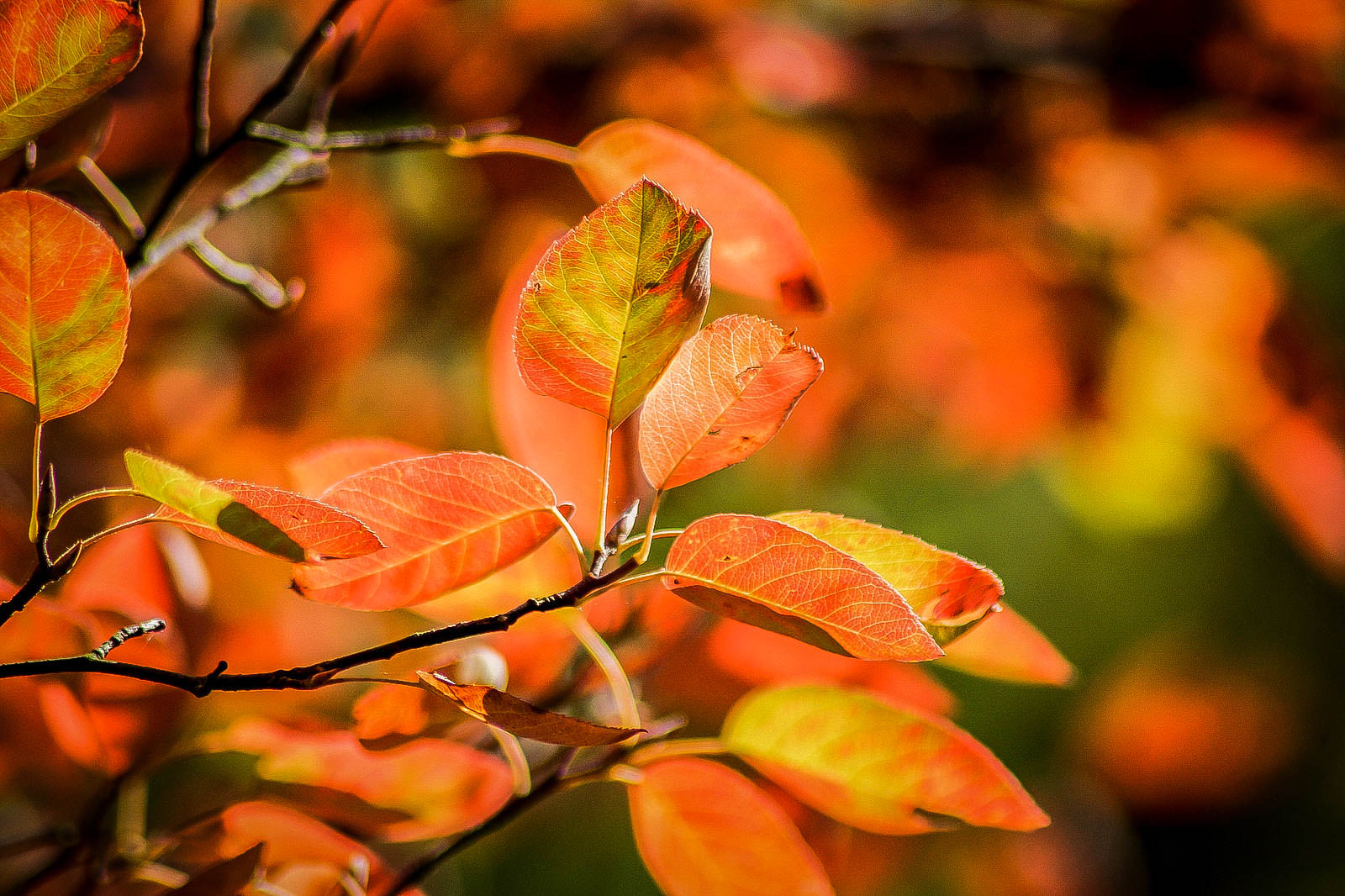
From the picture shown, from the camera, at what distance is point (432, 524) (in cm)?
32

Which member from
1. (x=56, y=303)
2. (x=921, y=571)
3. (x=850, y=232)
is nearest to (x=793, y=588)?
(x=921, y=571)

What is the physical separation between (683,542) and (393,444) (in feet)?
0.62

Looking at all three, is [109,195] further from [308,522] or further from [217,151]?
[308,522]

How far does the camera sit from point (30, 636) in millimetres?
469

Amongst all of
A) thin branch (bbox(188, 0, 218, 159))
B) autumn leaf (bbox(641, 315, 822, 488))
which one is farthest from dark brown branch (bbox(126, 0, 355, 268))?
autumn leaf (bbox(641, 315, 822, 488))

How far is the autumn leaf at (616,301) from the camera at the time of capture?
0.93 feet

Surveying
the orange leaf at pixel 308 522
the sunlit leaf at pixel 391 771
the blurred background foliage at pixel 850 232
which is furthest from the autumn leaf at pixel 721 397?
the blurred background foliage at pixel 850 232

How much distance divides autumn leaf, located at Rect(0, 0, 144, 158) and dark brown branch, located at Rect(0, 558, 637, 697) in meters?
0.18

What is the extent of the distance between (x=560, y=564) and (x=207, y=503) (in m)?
0.23

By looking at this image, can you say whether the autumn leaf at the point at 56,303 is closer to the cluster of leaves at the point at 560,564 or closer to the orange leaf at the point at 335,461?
the cluster of leaves at the point at 560,564

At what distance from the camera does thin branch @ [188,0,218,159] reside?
37 cm

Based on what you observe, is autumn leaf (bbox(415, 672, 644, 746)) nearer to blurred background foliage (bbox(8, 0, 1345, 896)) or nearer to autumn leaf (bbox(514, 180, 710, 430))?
autumn leaf (bbox(514, 180, 710, 430))

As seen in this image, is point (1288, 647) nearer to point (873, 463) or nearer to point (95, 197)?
point (873, 463)

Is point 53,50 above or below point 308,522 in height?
above
